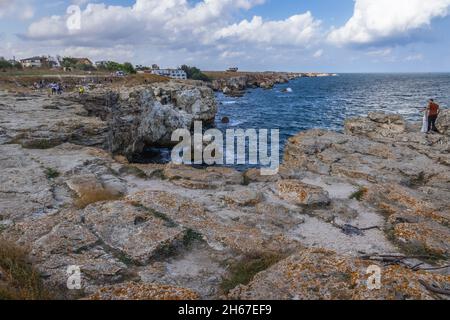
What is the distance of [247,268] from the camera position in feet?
28.8

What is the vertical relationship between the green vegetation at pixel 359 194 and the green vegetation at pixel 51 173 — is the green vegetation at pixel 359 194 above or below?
below

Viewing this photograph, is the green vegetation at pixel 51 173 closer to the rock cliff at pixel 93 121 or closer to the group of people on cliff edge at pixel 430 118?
the rock cliff at pixel 93 121

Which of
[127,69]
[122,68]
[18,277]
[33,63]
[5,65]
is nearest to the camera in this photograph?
[18,277]

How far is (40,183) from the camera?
45.6 feet

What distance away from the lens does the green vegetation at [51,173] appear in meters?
14.7

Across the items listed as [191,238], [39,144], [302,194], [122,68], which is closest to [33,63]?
[122,68]

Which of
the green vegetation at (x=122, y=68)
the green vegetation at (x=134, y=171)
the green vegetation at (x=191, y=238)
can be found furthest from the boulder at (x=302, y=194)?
the green vegetation at (x=122, y=68)

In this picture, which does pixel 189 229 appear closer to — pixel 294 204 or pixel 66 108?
pixel 294 204

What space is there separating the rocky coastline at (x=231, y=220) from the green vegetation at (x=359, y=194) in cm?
4

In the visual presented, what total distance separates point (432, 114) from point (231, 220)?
20.3 meters

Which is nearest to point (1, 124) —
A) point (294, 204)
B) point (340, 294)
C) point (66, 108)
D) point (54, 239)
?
point (66, 108)

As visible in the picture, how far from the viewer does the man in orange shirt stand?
24.6 meters

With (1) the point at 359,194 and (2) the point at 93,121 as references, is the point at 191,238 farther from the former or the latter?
(2) the point at 93,121
